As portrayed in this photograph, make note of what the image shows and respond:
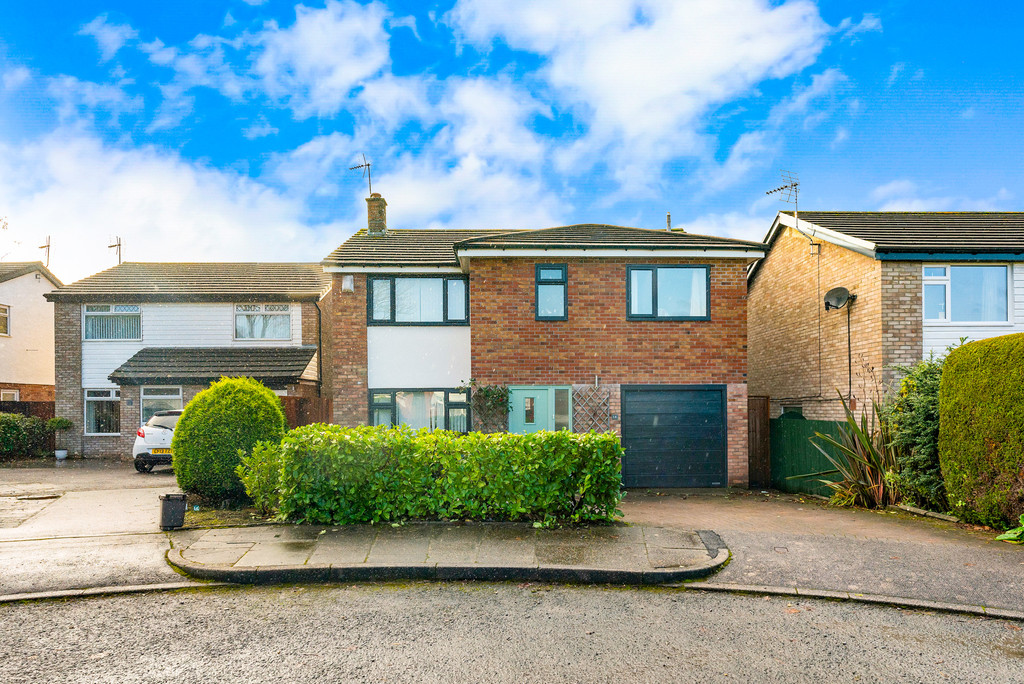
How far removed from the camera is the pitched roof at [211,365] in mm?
17375

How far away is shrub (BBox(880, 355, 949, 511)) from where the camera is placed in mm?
9523

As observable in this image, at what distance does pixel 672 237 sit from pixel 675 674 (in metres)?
11.3

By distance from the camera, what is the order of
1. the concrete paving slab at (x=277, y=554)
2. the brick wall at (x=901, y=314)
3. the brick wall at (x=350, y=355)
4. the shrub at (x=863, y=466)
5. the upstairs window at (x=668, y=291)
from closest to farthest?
1. the concrete paving slab at (x=277, y=554)
2. the shrub at (x=863, y=466)
3. the brick wall at (x=901, y=314)
4. the upstairs window at (x=668, y=291)
5. the brick wall at (x=350, y=355)

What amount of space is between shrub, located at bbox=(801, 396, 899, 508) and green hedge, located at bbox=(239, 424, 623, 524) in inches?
204

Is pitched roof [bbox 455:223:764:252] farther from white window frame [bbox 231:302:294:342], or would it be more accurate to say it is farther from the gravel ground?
the gravel ground

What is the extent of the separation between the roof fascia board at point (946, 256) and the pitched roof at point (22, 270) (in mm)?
26327

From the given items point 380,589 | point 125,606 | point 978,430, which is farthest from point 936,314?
point 125,606

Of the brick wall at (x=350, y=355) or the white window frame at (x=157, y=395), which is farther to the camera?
the white window frame at (x=157, y=395)

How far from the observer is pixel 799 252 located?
1600 centimetres

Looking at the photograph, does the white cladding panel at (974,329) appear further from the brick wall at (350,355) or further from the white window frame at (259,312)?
the white window frame at (259,312)

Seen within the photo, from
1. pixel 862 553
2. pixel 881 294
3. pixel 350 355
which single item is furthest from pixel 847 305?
pixel 350 355

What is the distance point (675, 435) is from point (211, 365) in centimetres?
1259

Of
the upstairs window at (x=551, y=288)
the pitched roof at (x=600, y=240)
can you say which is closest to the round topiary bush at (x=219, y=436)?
the pitched roof at (x=600, y=240)

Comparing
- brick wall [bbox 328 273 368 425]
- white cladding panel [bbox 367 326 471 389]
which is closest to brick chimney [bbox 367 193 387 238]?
brick wall [bbox 328 273 368 425]
